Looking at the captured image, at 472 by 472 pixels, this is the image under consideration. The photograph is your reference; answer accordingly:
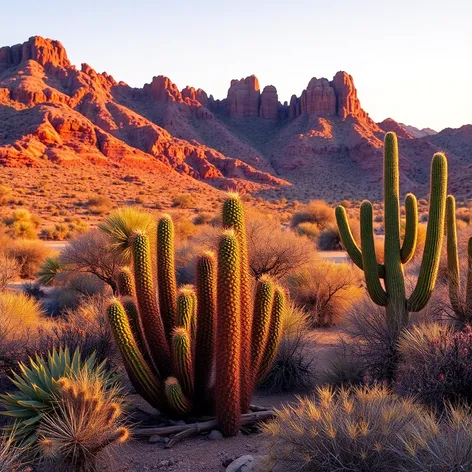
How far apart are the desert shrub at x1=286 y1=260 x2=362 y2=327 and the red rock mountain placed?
50.9 metres

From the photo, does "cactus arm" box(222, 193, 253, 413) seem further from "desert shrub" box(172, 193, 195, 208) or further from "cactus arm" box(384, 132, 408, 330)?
"desert shrub" box(172, 193, 195, 208)

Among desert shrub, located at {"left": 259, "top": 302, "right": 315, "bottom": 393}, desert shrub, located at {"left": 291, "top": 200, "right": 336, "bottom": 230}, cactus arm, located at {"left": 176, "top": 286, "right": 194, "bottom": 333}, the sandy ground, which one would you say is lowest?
the sandy ground

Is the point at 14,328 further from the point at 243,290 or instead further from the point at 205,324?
the point at 243,290

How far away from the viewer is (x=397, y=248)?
848cm

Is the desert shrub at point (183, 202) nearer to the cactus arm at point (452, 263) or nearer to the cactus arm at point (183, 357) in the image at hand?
the cactus arm at point (452, 263)

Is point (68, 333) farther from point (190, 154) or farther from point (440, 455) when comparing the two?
point (190, 154)

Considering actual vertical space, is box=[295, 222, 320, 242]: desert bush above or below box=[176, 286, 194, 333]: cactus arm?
above

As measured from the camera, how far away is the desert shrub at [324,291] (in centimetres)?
1170

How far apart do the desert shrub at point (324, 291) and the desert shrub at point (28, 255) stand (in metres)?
9.25

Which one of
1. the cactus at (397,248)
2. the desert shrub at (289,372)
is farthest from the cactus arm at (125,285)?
the cactus at (397,248)

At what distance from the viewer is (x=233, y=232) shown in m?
5.52

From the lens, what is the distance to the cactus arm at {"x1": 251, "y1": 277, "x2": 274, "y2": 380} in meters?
6.14

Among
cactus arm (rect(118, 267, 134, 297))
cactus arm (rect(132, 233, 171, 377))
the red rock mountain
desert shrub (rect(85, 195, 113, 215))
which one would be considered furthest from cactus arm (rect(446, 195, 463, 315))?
the red rock mountain

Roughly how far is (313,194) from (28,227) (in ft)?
164
